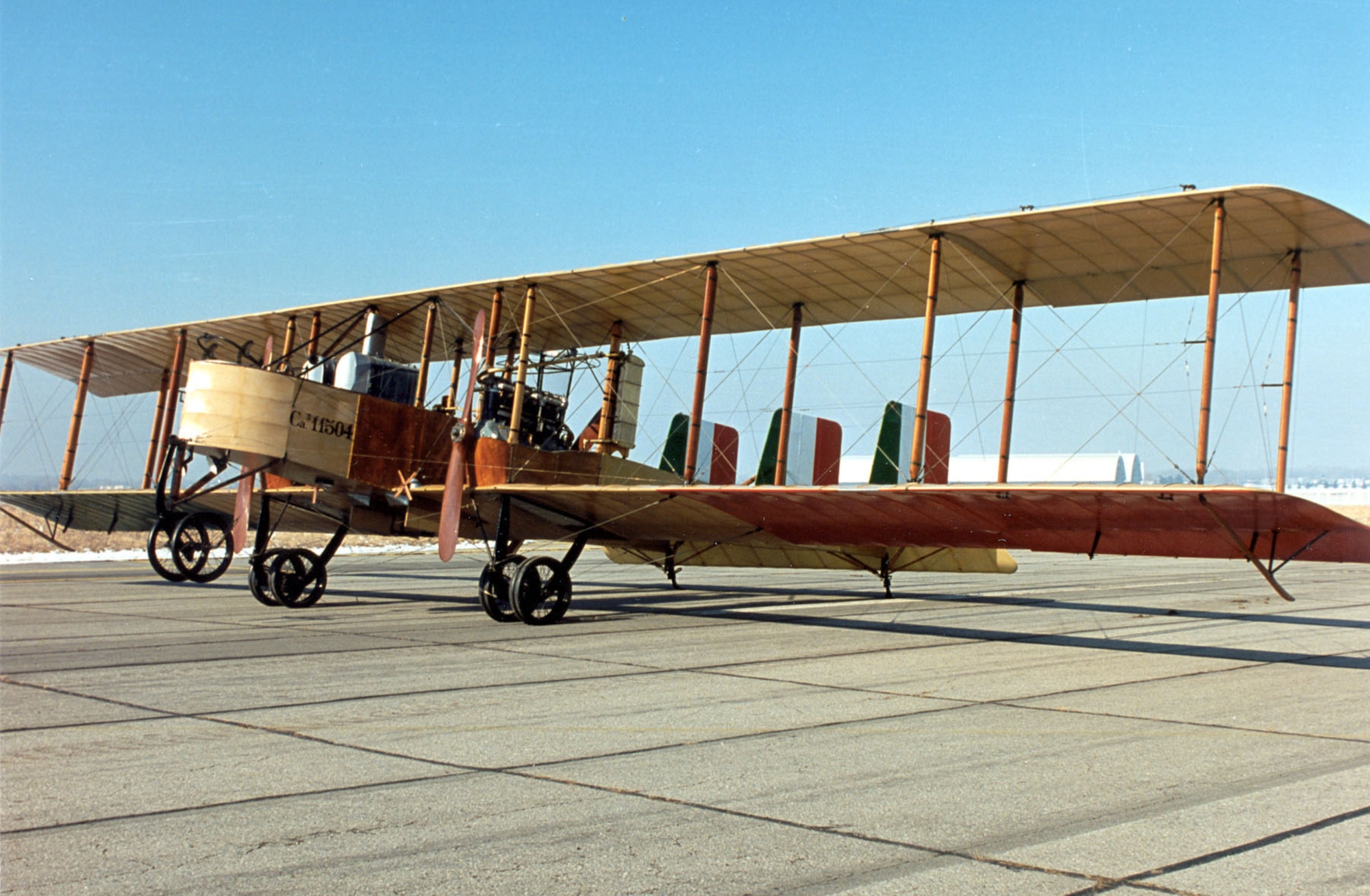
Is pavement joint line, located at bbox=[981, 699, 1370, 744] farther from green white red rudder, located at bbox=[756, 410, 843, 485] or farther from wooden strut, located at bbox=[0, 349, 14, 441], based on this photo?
wooden strut, located at bbox=[0, 349, 14, 441]

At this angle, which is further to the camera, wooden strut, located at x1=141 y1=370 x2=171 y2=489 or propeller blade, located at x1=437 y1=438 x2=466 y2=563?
wooden strut, located at x1=141 y1=370 x2=171 y2=489

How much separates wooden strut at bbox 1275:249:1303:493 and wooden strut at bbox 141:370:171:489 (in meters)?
18.7

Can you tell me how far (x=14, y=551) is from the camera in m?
33.1

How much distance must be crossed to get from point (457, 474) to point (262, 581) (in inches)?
168

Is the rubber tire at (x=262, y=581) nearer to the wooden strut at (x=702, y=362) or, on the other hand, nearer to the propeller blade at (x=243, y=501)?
the propeller blade at (x=243, y=501)

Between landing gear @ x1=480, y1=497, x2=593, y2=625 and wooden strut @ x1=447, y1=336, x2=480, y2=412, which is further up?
wooden strut @ x1=447, y1=336, x2=480, y2=412

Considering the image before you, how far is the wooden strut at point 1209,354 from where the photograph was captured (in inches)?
382

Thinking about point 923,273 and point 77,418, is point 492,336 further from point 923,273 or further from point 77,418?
point 77,418

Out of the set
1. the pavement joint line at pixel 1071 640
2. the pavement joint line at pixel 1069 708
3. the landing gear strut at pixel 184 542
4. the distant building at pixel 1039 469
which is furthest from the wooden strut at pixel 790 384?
the distant building at pixel 1039 469

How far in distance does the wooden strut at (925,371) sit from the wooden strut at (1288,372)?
3.33 metres

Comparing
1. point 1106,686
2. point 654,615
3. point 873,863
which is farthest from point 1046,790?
Answer: point 654,615

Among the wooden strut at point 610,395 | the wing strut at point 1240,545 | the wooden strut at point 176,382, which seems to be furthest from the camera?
the wooden strut at point 176,382

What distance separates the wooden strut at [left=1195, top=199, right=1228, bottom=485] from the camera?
382 inches

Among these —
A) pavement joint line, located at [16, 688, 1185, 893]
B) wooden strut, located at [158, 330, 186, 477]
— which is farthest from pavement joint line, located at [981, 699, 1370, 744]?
wooden strut, located at [158, 330, 186, 477]
